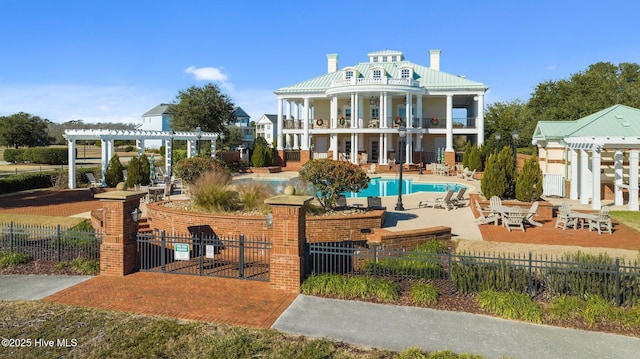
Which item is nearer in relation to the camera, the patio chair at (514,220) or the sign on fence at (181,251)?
the sign on fence at (181,251)

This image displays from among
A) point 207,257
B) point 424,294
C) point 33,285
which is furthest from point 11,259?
point 424,294

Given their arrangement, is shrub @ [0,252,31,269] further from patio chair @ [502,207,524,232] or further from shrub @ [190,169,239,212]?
patio chair @ [502,207,524,232]

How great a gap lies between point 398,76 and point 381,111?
207 inches

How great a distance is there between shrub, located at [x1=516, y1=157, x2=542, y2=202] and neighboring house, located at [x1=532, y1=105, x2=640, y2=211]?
2641 mm

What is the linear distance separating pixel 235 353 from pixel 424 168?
33.7m

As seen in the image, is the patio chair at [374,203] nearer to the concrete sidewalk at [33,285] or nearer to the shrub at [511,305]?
the shrub at [511,305]

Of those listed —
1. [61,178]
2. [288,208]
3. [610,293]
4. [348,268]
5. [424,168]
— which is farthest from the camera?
[424,168]

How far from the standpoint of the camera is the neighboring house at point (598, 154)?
55.7 ft

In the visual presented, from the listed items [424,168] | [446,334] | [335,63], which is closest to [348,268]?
[446,334]

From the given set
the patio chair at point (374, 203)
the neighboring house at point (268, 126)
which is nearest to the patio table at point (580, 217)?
the patio chair at point (374, 203)

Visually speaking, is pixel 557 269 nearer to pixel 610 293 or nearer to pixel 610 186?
pixel 610 293

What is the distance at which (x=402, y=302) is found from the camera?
25.6 ft

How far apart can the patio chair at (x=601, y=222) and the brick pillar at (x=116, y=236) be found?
39.3 ft

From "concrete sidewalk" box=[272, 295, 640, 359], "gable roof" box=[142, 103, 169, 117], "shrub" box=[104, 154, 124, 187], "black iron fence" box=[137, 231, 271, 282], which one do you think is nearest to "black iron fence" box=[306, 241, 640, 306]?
"concrete sidewalk" box=[272, 295, 640, 359]
